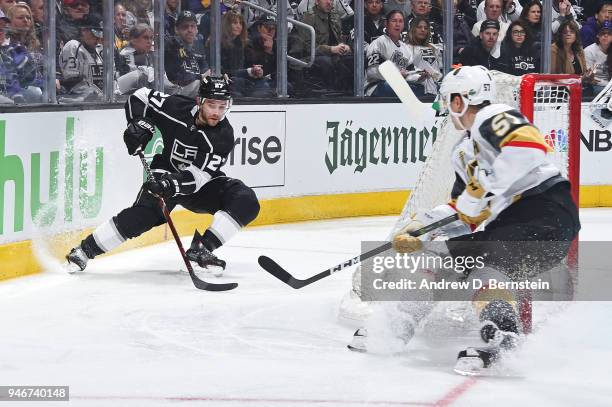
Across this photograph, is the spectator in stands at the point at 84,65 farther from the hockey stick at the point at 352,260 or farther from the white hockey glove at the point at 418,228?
the white hockey glove at the point at 418,228

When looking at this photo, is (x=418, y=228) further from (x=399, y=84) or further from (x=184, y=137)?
(x=184, y=137)

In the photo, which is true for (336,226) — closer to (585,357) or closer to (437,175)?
(437,175)

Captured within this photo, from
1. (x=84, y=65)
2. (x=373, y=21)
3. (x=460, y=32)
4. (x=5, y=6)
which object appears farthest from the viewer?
(x=460, y=32)

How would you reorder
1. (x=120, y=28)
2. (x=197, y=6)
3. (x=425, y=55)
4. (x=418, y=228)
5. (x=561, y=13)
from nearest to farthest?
(x=418, y=228) → (x=120, y=28) → (x=197, y=6) → (x=425, y=55) → (x=561, y=13)

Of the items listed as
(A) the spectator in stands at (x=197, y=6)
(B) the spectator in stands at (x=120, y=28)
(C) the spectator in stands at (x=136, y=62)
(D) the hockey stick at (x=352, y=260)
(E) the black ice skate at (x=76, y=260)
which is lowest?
(E) the black ice skate at (x=76, y=260)

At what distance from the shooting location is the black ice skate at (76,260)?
5559mm

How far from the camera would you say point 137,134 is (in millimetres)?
5535

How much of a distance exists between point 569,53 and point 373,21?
5.42 ft

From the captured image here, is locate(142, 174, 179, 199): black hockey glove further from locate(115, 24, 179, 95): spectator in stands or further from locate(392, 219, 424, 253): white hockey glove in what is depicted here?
locate(392, 219, 424, 253): white hockey glove

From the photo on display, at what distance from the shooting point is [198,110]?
18.8 ft

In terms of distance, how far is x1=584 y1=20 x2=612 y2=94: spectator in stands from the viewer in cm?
904

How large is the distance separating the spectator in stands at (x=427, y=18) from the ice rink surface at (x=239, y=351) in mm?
3055

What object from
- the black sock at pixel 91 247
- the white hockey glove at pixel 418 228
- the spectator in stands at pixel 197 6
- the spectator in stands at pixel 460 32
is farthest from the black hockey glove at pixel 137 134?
the spectator in stands at pixel 460 32

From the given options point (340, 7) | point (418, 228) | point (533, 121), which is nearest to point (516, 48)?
point (340, 7)
